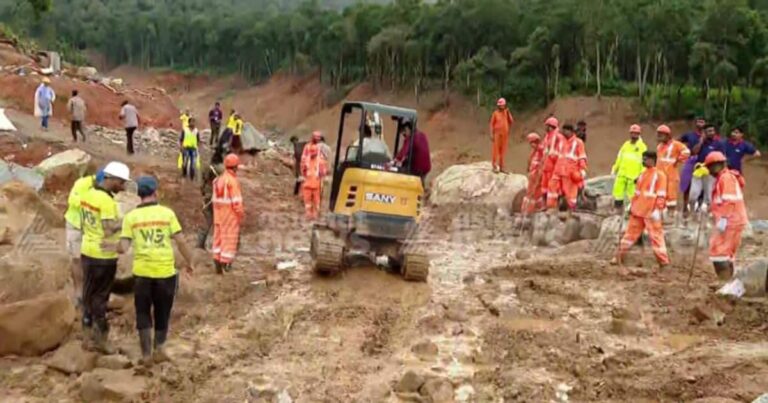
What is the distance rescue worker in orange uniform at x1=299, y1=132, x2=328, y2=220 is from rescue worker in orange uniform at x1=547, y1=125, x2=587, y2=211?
359cm

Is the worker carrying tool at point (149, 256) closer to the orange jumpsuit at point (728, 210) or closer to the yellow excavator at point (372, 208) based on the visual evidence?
the yellow excavator at point (372, 208)

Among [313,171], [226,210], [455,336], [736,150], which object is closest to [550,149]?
[736,150]

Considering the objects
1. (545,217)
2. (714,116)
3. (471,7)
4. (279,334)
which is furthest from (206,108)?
(279,334)

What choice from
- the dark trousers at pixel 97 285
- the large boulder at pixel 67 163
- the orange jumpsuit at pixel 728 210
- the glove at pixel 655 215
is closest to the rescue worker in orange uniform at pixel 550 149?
the glove at pixel 655 215

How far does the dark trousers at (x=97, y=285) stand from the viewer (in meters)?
7.04

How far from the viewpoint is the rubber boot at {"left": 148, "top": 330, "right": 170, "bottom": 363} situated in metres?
6.93

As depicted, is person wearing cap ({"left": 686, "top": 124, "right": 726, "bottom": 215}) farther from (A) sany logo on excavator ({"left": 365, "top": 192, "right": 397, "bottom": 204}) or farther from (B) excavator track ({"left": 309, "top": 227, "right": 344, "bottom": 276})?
(B) excavator track ({"left": 309, "top": 227, "right": 344, "bottom": 276})

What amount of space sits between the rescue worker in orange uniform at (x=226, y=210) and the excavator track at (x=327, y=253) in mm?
1006

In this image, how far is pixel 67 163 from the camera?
1480 centimetres

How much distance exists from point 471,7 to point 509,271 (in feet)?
120

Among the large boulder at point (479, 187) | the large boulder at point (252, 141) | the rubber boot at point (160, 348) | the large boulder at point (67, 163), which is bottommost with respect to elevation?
the large boulder at point (252, 141)

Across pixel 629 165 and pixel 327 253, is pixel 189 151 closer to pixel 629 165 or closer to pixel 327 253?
pixel 327 253

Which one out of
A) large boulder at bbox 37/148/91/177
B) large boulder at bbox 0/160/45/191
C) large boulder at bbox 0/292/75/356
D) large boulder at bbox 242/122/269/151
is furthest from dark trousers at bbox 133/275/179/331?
large boulder at bbox 242/122/269/151

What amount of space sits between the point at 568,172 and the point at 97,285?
7.79 m
